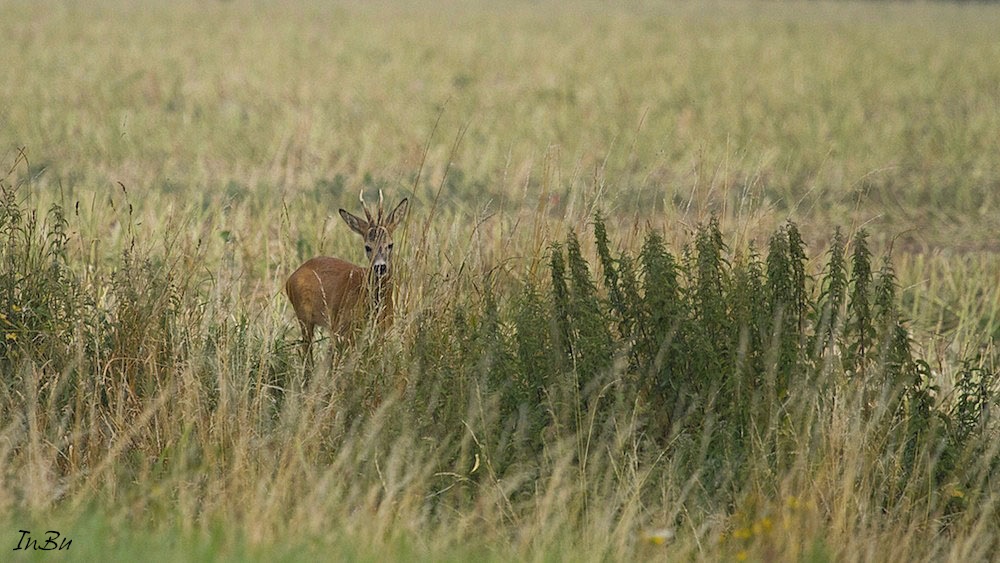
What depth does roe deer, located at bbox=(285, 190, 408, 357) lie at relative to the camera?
6.66 m

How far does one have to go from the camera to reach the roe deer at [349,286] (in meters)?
6.66

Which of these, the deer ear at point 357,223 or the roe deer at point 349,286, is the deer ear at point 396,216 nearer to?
the roe deer at point 349,286

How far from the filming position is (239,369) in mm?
6324

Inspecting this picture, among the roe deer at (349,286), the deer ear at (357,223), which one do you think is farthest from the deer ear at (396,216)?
the deer ear at (357,223)

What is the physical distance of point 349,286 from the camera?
704 centimetres

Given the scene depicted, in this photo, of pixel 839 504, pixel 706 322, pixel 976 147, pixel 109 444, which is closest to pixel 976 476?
pixel 839 504

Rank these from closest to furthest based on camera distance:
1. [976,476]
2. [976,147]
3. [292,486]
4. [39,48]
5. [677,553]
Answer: [677,553] → [292,486] → [976,476] → [976,147] → [39,48]

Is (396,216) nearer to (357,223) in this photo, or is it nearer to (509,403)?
(357,223)

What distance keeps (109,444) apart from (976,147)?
13802mm

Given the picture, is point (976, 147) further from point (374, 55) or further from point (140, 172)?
point (374, 55)

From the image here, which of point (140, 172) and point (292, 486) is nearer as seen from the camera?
point (292, 486)

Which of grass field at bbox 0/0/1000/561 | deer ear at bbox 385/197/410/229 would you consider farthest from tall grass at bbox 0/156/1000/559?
deer ear at bbox 385/197/410/229

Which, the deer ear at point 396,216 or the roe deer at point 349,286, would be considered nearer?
the roe deer at point 349,286

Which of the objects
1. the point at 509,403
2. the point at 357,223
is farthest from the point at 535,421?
the point at 357,223
